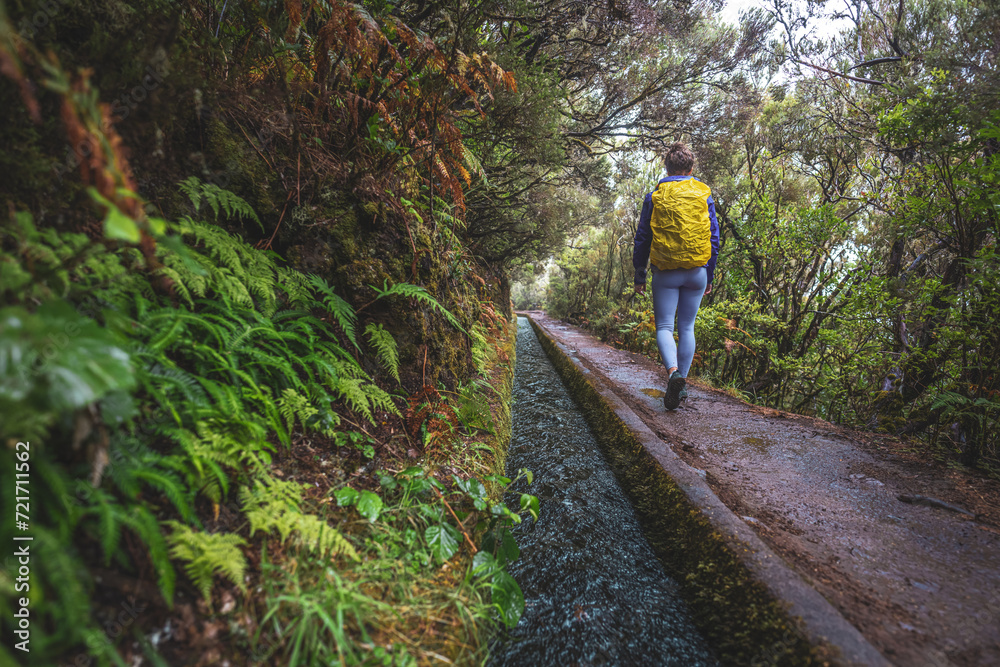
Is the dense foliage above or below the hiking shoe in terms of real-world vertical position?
above

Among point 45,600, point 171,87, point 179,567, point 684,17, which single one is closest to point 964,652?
point 179,567

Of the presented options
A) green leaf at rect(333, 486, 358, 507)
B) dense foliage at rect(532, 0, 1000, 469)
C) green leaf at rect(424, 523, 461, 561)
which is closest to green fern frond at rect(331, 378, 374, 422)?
green leaf at rect(333, 486, 358, 507)

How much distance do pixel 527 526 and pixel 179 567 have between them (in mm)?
1781

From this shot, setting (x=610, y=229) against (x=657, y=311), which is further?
(x=610, y=229)

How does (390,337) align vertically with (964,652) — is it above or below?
above

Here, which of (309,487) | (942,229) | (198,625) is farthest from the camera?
(942,229)

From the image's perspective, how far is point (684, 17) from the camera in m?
5.20

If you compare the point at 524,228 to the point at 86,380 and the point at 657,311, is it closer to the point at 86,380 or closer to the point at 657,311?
the point at 657,311

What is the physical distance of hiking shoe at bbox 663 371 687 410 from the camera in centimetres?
373

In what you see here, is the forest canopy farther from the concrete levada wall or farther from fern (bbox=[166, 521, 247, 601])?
the concrete levada wall

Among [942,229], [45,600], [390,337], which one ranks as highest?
[942,229]

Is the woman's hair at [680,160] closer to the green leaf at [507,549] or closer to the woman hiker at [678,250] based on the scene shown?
the woman hiker at [678,250]

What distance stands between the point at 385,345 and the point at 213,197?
1172mm

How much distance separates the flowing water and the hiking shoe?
1.28 m
